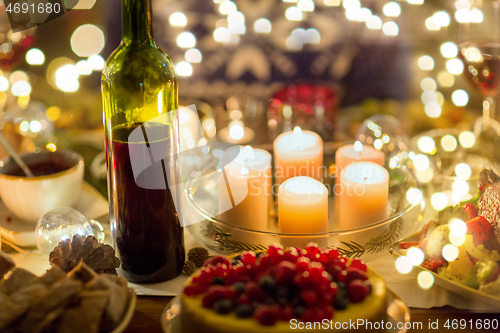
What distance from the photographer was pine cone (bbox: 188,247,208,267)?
64cm

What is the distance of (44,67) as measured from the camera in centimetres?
145

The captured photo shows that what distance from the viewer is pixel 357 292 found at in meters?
0.42

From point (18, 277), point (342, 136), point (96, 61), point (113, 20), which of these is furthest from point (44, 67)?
point (18, 277)

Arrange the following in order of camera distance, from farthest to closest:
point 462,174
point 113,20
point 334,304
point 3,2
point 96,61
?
point 113,20 → point 96,61 → point 3,2 → point 462,174 → point 334,304

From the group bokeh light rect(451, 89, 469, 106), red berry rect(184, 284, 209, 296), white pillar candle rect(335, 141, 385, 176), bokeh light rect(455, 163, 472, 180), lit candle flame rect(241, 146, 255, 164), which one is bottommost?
bokeh light rect(451, 89, 469, 106)

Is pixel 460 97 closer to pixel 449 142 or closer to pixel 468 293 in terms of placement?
pixel 449 142

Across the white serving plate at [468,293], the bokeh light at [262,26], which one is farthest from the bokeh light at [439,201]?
the bokeh light at [262,26]

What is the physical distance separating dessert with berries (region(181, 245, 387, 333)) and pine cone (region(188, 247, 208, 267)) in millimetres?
178

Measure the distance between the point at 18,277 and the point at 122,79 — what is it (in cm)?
26

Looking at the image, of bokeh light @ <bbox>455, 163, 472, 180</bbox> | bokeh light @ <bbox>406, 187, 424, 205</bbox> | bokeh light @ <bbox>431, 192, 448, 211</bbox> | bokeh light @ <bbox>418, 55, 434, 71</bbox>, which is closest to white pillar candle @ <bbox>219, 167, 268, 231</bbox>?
bokeh light @ <bbox>406, 187, 424, 205</bbox>

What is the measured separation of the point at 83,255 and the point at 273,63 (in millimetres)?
1473

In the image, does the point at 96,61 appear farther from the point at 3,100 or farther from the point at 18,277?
the point at 18,277

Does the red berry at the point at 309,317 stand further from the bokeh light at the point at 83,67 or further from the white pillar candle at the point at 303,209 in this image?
the bokeh light at the point at 83,67

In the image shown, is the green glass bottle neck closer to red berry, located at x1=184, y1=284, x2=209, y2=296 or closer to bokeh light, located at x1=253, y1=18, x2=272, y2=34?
red berry, located at x1=184, y1=284, x2=209, y2=296
